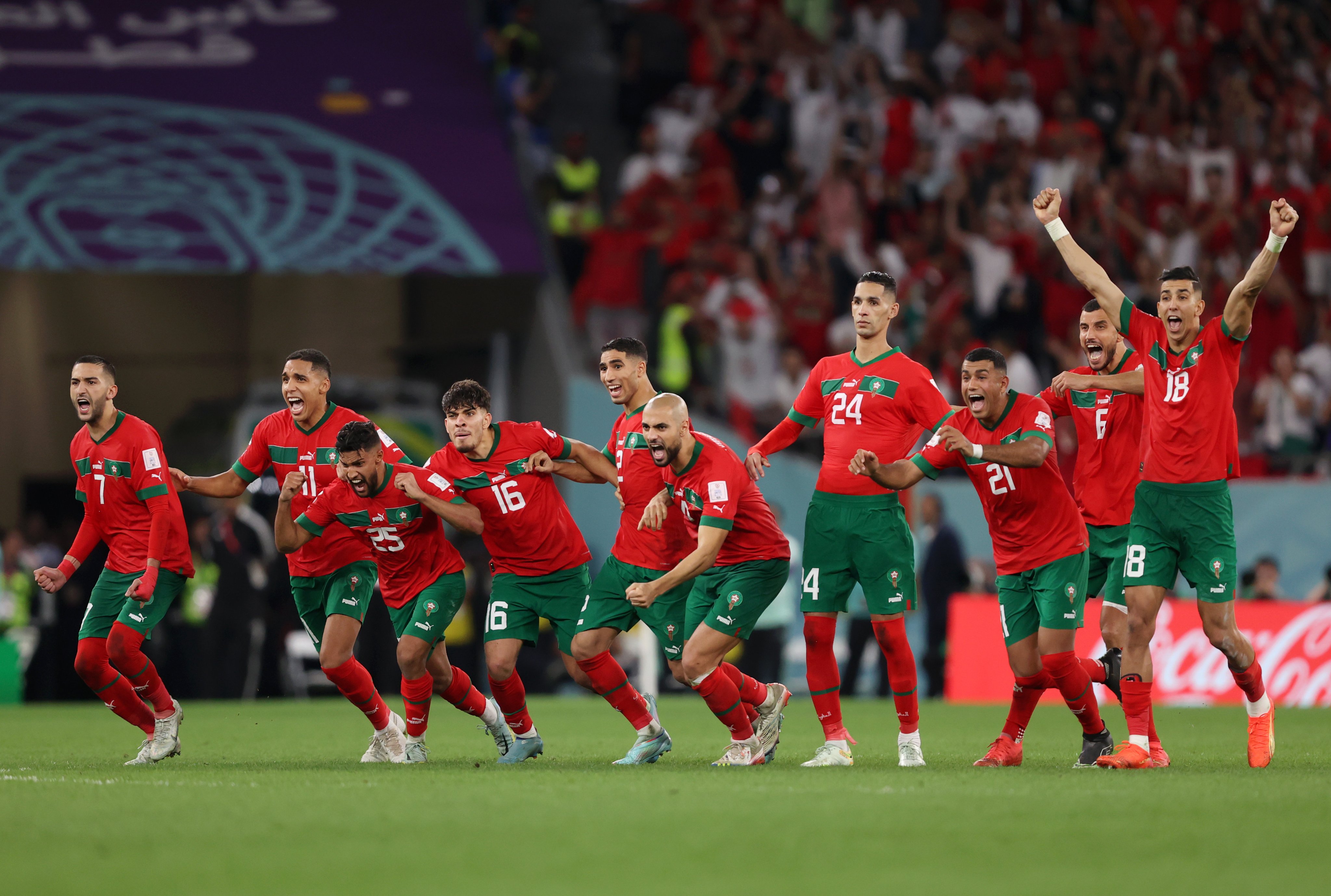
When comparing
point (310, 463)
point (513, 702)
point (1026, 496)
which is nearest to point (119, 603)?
point (310, 463)

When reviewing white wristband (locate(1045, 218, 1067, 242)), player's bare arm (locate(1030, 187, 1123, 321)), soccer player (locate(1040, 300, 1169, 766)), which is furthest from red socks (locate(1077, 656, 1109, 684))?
white wristband (locate(1045, 218, 1067, 242))

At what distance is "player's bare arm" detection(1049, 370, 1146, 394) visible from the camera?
31.7ft

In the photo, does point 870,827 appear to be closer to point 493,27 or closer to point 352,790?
point 352,790

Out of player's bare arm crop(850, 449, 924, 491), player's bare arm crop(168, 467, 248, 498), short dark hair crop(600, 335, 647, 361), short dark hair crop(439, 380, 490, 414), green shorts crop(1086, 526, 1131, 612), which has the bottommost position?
green shorts crop(1086, 526, 1131, 612)

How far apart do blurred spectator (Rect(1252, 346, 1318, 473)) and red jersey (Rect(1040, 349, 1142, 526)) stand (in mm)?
8791

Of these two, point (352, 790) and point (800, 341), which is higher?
point (800, 341)

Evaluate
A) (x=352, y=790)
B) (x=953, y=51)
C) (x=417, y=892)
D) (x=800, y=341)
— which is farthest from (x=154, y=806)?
(x=953, y=51)

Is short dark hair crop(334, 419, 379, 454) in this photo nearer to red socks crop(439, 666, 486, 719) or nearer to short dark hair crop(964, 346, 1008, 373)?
red socks crop(439, 666, 486, 719)

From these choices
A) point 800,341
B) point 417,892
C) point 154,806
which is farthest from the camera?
point 800,341

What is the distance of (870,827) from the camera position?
656cm

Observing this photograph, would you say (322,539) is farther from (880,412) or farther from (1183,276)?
(1183,276)

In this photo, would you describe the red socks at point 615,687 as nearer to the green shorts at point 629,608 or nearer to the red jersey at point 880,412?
the green shorts at point 629,608

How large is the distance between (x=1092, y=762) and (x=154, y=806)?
16.4 feet

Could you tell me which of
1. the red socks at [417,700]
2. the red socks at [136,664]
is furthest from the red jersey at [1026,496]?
the red socks at [136,664]
